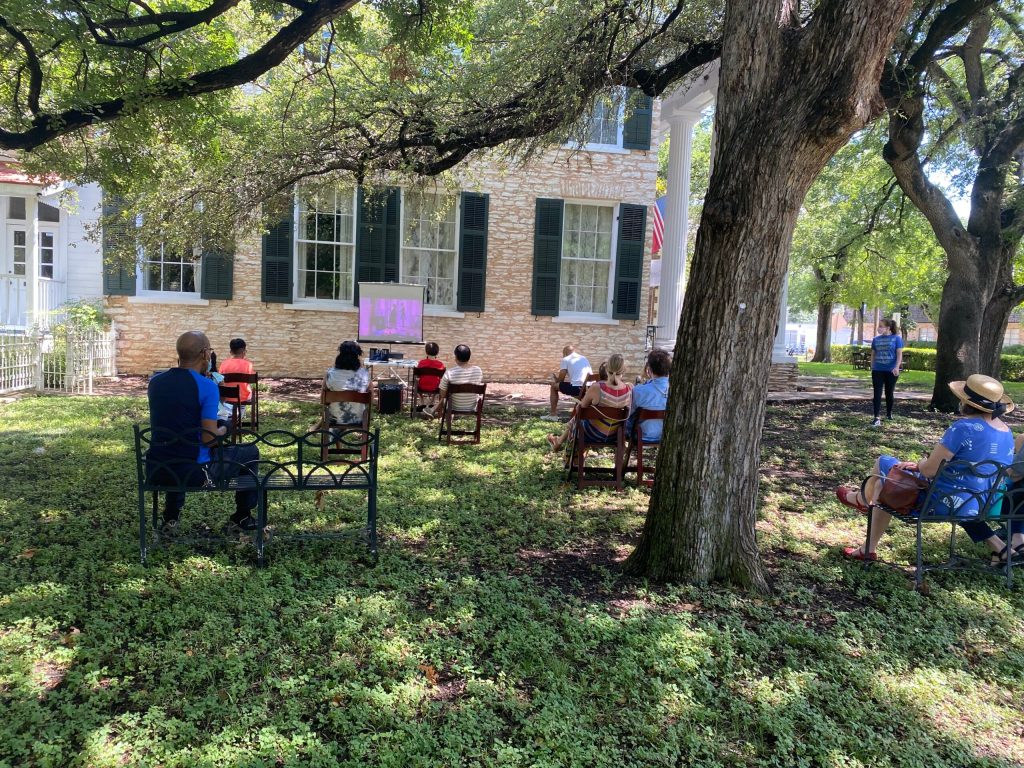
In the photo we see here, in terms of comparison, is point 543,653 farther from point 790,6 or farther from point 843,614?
point 790,6

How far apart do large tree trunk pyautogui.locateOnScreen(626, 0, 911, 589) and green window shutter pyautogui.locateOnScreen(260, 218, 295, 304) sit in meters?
11.4

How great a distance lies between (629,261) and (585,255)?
0.93 m

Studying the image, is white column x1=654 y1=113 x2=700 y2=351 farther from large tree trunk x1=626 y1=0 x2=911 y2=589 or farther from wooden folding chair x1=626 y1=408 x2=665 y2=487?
large tree trunk x1=626 y1=0 x2=911 y2=589

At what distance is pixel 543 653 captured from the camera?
3.26 meters

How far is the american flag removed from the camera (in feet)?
49.6

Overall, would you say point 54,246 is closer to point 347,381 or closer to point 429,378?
point 429,378

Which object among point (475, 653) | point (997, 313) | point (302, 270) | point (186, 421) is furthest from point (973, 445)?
point (302, 270)

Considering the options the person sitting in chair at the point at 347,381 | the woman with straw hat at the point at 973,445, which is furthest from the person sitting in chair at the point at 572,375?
the woman with straw hat at the point at 973,445

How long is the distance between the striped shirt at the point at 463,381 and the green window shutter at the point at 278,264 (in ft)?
22.1

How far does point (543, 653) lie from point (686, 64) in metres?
7.05

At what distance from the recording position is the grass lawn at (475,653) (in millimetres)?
2615

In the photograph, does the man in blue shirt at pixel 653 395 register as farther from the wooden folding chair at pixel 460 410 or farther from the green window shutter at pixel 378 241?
the green window shutter at pixel 378 241

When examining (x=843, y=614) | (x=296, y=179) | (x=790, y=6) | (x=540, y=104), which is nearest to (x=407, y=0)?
(x=540, y=104)

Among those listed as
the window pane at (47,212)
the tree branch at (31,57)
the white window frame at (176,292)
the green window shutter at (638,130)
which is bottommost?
the white window frame at (176,292)
